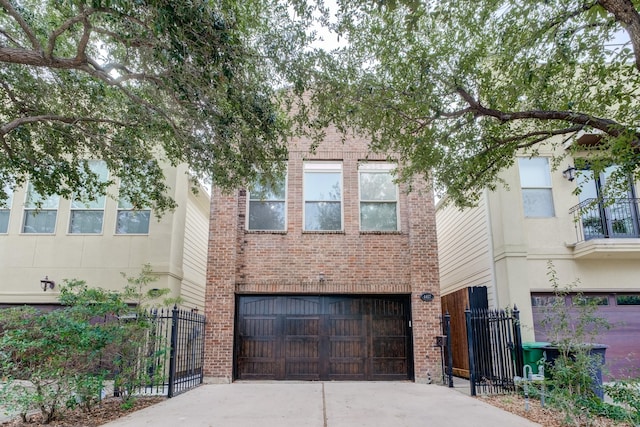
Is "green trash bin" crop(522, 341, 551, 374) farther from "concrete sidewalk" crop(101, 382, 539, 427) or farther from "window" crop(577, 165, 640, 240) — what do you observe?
"window" crop(577, 165, 640, 240)

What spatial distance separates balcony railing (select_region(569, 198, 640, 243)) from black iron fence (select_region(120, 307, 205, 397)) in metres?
8.70

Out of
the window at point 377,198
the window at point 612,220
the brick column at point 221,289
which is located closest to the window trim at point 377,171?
the window at point 377,198

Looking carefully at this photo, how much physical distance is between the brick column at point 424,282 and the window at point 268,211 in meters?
3.12

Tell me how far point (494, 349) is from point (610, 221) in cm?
402

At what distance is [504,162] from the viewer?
26.8 ft

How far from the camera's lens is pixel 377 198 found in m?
10.9

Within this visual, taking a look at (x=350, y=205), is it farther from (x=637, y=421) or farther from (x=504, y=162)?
(x=637, y=421)

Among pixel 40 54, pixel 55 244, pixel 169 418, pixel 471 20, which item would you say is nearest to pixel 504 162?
pixel 471 20

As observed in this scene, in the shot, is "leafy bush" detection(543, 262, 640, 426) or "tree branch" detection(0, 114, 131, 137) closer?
"leafy bush" detection(543, 262, 640, 426)

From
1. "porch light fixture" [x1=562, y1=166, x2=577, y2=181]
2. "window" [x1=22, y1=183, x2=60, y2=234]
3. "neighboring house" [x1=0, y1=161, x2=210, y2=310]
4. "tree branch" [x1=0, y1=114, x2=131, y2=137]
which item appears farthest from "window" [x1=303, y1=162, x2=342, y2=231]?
"window" [x1=22, y1=183, x2=60, y2=234]

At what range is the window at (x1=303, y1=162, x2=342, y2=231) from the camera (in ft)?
35.0

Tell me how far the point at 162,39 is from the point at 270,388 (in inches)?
263

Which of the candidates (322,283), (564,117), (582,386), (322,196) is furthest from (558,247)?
(322,196)

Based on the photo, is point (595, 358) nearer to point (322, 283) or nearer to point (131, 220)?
point (322, 283)
